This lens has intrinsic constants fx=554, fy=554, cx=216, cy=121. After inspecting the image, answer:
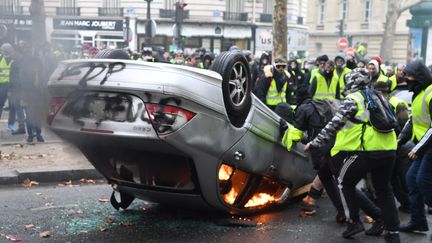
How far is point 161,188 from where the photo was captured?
5.25 meters

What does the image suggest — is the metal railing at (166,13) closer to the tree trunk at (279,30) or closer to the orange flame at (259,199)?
the tree trunk at (279,30)

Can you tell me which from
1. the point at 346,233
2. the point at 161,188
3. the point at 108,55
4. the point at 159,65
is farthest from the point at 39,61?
the point at 346,233

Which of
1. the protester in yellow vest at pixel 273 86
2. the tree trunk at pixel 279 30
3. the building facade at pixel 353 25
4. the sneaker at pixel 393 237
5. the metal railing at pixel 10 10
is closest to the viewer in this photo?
the metal railing at pixel 10 10

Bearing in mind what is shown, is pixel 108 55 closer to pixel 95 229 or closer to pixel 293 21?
pixel 95 229

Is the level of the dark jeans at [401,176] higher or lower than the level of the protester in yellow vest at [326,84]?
lower

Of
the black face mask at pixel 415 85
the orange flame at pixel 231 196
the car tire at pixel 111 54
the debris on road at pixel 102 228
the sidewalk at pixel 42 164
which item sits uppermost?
the car tire at pixel 111 54

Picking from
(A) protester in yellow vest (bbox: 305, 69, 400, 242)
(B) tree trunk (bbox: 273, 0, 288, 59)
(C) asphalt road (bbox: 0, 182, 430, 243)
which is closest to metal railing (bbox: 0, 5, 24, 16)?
(C) asphalt road (bbox: 0, 182, 430, 243)

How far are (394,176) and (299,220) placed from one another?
1.36 metres

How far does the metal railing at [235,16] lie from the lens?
39.8m

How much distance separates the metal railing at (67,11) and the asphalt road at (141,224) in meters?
2.15

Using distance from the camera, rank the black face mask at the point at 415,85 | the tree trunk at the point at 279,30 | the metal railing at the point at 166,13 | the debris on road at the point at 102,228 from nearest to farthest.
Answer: the debris on road at the point at 102,228 → the black face mask at the point at 415,85 → the tree trunk at the point at 279,30 → the metal railing at the point at 166,13

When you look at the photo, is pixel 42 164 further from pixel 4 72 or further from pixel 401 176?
pixel 401 176

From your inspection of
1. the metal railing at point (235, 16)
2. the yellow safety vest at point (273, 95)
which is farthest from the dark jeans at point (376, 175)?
the metal railing at point (235, 16)

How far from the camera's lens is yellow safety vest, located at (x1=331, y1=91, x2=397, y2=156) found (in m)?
5.04
